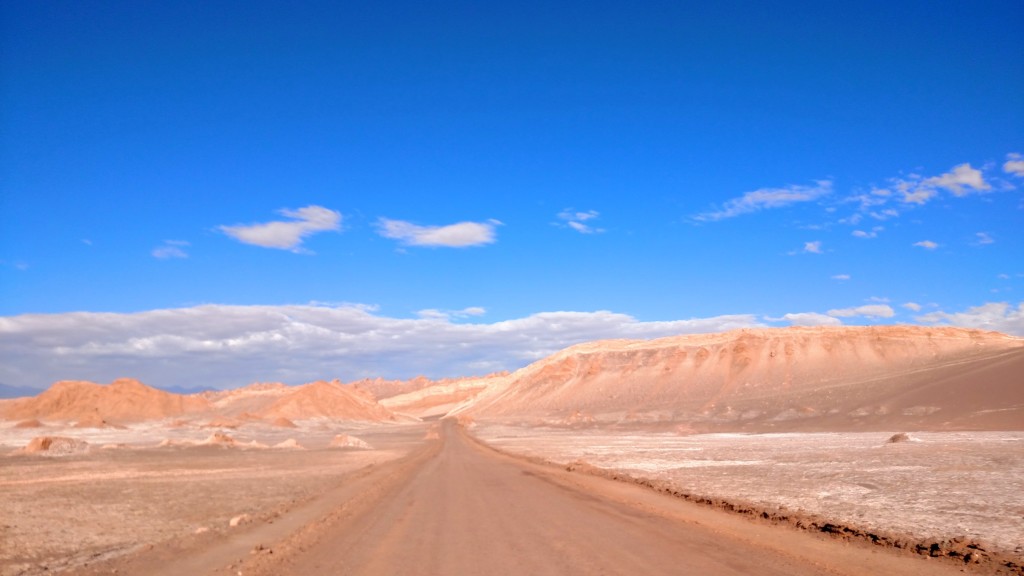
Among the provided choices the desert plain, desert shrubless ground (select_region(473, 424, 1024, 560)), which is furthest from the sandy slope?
desert shrubless ground (select_region(473, 424, 1024, 560))

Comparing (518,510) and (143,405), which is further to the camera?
(143,405)

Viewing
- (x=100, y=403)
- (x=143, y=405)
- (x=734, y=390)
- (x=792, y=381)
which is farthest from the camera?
(x=143, y=405)

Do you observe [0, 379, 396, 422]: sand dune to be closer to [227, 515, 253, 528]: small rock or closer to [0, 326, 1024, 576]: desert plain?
[0, 326, 1024, 576]: desert plain

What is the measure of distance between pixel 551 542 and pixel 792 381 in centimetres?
9213

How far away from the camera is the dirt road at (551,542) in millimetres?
10297

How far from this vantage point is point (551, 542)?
12.3m

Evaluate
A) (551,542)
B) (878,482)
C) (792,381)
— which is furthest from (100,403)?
(551,542)

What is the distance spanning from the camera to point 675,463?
31.9m

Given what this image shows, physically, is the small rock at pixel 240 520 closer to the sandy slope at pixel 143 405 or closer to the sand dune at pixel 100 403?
the sandy slope at pixel 143 405

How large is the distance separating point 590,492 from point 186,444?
43107 millimetres

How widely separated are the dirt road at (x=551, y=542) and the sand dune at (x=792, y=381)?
5404 cm

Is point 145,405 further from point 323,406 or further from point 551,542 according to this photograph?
point 551,542

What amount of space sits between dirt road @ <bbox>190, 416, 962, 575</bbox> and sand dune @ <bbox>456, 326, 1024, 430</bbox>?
177 feet

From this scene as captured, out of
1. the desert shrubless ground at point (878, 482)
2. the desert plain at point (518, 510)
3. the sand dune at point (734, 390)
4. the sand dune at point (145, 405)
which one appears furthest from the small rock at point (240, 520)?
the sand dune at point (145, 405)
